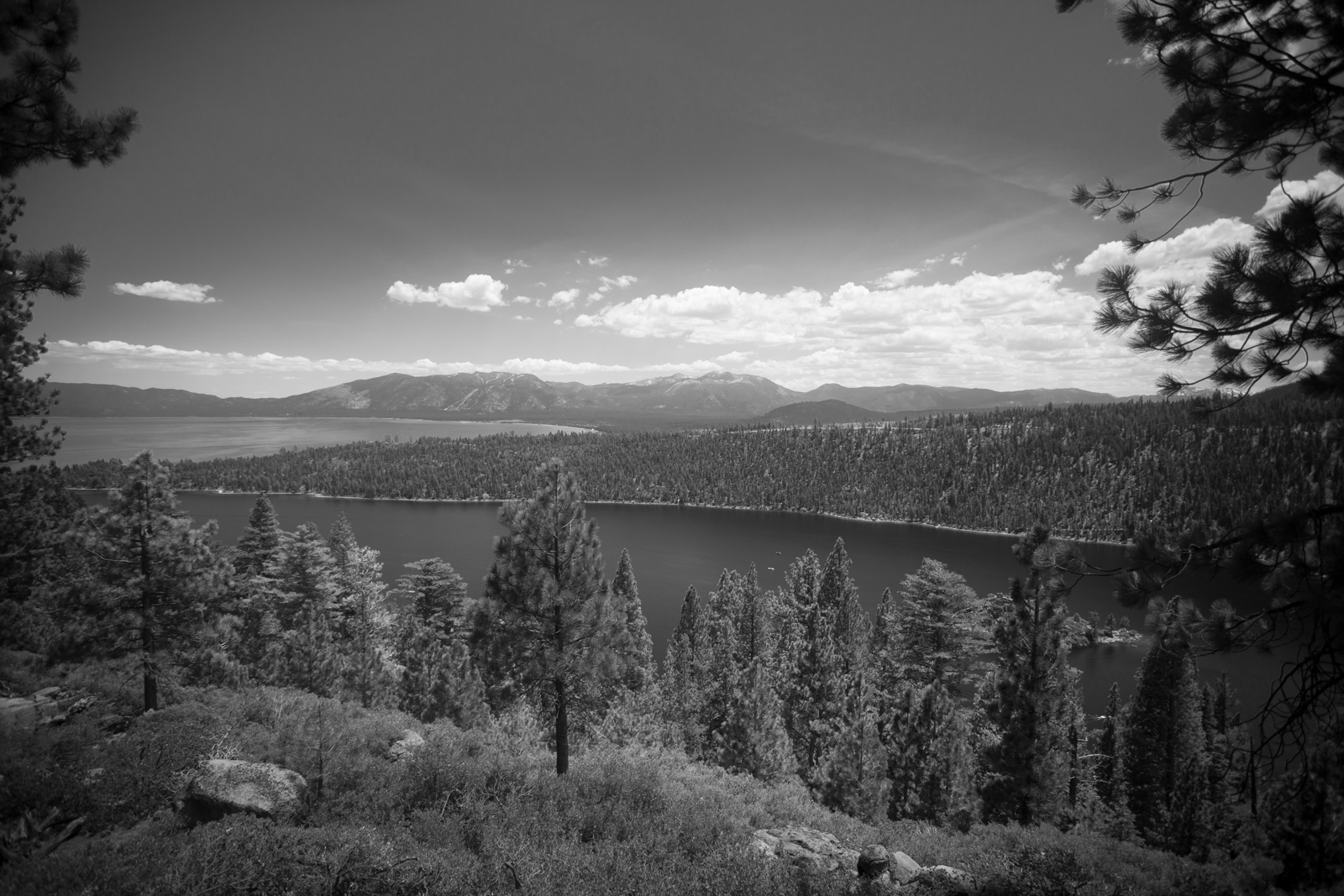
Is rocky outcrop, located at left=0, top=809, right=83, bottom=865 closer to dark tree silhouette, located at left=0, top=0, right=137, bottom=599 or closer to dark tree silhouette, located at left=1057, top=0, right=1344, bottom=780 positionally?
dark tree silhouette, located at left=0, top=0, right=137, bottom=599

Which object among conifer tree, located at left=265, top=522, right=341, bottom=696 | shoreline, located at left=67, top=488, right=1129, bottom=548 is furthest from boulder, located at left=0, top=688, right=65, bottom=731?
shoreline, located at left=67, top=488, right=1129, bottom=548

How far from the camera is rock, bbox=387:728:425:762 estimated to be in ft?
41.2

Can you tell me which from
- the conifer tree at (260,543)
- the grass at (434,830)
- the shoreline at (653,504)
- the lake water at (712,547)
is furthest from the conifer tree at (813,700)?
the shoreline at (653,504)

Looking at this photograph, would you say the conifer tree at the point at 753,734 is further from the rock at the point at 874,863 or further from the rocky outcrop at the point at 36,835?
the rocky outcrop at the point at 36,835

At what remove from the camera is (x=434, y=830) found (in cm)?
904

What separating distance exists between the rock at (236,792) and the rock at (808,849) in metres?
8.21

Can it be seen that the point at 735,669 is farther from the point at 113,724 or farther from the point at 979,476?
the point at 979,476

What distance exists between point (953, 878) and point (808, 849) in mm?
2618

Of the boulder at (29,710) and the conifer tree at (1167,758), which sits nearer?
the boulder at (29,710)

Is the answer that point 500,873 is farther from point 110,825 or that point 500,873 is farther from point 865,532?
point 865,532

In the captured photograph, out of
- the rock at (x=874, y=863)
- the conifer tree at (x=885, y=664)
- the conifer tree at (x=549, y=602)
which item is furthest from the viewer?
the conifer tree at (x=885, y=664)

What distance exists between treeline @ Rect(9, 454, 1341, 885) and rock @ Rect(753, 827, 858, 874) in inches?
196

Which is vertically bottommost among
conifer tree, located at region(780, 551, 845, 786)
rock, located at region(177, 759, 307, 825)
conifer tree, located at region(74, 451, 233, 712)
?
conifer tree, located at region(780, 551, 845, 786)

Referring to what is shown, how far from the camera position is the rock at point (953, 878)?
864 cm
